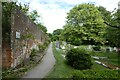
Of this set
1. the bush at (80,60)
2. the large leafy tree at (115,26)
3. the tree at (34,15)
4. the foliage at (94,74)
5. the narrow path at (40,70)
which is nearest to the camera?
the foliage at (94,74)

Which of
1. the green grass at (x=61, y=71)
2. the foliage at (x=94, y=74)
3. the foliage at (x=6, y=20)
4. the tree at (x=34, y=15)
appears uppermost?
the tree at (x=34, y=15)

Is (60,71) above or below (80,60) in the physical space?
below

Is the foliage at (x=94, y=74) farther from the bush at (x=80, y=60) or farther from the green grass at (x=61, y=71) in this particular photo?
the bush at (x=80, y=60)

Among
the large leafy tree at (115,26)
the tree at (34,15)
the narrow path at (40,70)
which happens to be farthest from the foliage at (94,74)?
the tree at (34,15)

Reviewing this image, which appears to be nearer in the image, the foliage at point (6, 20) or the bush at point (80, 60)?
the foliage at point (6, 20)

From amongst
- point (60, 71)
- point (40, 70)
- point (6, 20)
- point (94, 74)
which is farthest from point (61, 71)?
point (6, 20)

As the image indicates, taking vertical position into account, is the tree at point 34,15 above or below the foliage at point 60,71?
above

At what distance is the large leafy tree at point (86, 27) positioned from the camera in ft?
121

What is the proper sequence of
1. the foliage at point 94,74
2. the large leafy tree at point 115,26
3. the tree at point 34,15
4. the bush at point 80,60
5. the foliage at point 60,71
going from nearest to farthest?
the foliage at point 94,74 < the foliage at point 60,71 < the bush at point 80,60 < the large leafy tree at point 115,26 < the tree at point 34,15

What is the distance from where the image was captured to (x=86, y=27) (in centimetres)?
3762

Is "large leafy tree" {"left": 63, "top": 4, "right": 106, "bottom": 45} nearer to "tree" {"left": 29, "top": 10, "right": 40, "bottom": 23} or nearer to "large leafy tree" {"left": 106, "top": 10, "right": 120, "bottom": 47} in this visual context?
"tree" {"left": 29, "top": 10, "right": 40, "bottom": 23}

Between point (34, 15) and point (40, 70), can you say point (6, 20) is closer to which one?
point (40, 70)

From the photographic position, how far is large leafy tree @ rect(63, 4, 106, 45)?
3684 centimetres

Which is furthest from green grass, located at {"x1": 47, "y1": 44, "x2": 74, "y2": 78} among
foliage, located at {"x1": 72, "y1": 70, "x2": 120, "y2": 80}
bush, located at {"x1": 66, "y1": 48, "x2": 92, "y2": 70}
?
foliage, located at {"x1": 72, "y1": 70, "x2": 120, "y2": 80}
